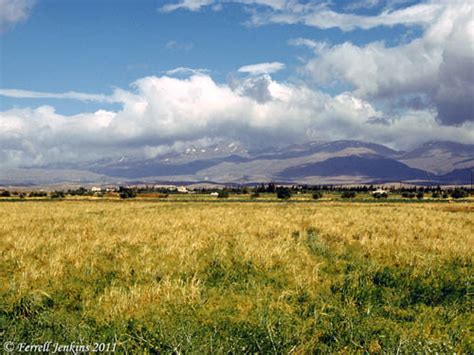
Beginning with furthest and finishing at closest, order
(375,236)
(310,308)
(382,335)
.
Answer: (375,236) → (310,308) → (382,335)

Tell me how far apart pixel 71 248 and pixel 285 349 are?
10687 millimetres

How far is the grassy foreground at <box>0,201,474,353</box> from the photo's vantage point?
330 inches

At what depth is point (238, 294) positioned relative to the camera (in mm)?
11227

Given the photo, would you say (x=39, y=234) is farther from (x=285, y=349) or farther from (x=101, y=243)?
(x=285, y=349)

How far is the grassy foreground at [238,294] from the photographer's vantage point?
27.5ft

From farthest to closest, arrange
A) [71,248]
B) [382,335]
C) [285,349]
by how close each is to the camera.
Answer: [71,248] < [382,335] < [285,349]

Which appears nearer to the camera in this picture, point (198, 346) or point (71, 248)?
point (198, 346)

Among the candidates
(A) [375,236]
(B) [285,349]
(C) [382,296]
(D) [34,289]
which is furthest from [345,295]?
(A) [375,236]

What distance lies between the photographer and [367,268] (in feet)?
43.6

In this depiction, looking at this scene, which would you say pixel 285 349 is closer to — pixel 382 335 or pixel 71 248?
pixel 382 335

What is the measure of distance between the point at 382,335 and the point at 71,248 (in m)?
11.7

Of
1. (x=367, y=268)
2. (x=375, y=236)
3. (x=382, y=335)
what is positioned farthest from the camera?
(x=375, y=236)

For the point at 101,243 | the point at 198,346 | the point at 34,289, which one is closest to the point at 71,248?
the point at 101,243

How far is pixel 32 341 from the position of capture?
26.8 ft
